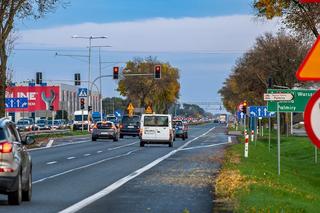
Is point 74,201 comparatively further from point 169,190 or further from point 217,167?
point 217,167

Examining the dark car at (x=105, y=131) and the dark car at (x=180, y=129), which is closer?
the dark car at (x=105, y=131)

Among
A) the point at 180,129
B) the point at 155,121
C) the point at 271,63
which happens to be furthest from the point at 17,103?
the point at 271,63

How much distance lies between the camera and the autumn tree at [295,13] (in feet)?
123

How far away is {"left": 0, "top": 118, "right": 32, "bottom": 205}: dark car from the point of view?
623 inches

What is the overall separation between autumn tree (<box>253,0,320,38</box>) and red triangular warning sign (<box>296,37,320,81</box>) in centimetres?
2829

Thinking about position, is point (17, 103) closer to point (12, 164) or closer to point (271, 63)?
point (271, 63)

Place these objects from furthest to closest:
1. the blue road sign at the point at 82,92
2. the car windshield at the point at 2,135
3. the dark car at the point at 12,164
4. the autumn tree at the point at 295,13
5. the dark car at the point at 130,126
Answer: the blue road sign at the point at 82,92 → the dark car at the point at 130,126 → the autumn tree at the point at 295,13 → the car windshield at the point at 2,135 → the dark car at the point at 12,164

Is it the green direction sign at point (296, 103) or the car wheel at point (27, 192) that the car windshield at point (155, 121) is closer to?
the green direction sign at point (296, 103)

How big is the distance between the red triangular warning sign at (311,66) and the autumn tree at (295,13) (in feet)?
92.8

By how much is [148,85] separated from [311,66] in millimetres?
118107

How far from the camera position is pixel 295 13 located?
39625 mm

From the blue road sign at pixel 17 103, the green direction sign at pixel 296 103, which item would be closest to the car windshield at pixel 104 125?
the blue road sign at pixel 17 103

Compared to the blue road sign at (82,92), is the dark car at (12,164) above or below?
below

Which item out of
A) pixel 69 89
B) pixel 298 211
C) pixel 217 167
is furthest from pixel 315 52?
pixel 69 89
